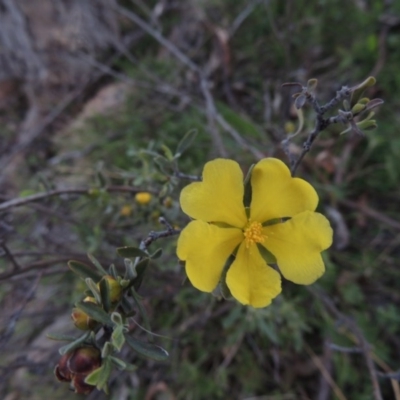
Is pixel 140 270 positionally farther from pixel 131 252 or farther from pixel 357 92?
pixel 357 92

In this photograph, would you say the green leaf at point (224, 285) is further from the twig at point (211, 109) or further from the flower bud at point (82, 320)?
the twig at point (211, 109)

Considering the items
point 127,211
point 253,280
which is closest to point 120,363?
point 253,280

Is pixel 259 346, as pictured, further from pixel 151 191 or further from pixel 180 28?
pixel 180 28

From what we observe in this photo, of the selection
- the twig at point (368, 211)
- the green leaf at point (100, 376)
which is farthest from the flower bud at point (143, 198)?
the twig at point (368, 211)

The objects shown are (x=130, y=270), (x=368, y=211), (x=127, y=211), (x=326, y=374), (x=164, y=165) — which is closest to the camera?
(x=130, y=270)

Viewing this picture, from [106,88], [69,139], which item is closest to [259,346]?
[69,139]
